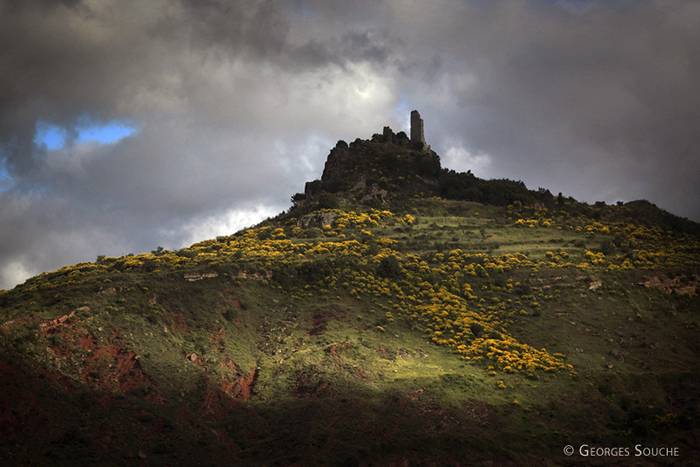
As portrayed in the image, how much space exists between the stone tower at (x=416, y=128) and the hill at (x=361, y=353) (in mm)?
48955

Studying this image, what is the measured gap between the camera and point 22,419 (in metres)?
35.4

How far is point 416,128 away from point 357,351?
9149 centimetres

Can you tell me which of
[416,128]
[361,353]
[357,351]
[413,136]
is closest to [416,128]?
[416,128]

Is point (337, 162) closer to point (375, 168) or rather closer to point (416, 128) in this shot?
point (375, 168)

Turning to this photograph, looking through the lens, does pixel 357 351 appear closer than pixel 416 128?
Yes

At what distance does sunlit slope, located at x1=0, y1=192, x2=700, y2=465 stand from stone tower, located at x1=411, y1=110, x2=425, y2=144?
178 ft

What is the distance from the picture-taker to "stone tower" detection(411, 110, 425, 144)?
449 ft

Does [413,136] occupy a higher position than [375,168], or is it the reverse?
[413,136]

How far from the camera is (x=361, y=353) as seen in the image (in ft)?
182

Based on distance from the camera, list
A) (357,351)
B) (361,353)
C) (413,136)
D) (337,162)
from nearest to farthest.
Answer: (361,353), (357,351), (337,162), (413,136)

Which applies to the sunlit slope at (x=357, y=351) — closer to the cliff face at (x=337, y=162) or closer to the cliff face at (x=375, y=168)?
the cliff face at (x=375, y=168)

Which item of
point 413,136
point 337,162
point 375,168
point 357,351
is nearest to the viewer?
point 357,351

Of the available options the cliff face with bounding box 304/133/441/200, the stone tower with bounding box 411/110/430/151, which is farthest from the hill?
the stone tower with bounding box 411/110/430/151

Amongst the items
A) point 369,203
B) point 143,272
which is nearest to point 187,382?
point 143,272
